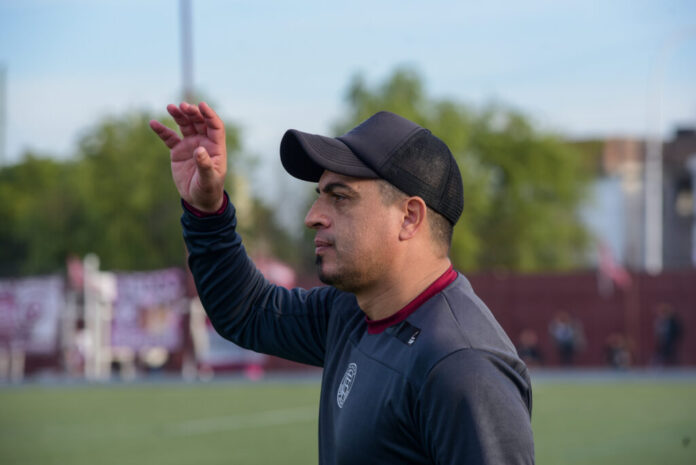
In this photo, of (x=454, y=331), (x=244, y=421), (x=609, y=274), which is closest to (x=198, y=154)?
(x=454, y=331)

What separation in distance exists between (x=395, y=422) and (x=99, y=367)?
97.9 ft

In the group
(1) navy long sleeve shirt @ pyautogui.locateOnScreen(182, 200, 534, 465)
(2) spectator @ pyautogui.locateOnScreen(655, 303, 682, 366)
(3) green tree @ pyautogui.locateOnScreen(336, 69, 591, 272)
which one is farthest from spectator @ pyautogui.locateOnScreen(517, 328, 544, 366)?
(1) navy long sleeve shirt @ pyautogui.locateOnScreen(182, 200, 534, 465)

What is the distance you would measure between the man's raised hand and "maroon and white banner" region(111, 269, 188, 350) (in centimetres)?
2891

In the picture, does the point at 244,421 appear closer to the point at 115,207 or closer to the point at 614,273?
the point at 614,273

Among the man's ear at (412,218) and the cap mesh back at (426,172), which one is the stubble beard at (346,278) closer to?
the man's ear at (412,218)

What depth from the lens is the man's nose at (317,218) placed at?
2777mm

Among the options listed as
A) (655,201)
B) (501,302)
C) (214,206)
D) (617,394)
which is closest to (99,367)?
(501,302)

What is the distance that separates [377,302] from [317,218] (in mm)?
281

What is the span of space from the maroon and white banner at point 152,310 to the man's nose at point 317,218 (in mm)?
29349

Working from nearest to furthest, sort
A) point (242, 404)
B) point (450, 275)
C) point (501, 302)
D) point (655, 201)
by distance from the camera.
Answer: point (450, 275) < point (242, 404) < point (501, 302) < point (655, 201)

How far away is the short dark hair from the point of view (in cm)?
270

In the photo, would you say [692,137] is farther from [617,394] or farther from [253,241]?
[617,394]

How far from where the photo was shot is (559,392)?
1903 centimetres

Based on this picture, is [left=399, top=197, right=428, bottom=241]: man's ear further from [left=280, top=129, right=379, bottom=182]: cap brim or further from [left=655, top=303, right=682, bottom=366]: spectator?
[left=655, top=303, right=682, bottom=366]: spectator
